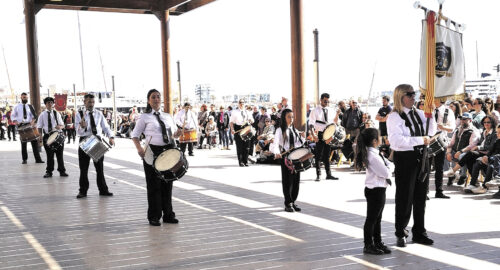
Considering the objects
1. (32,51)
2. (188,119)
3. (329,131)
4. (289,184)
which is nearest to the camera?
(289,184)

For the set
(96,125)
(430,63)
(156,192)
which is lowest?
(156,192)

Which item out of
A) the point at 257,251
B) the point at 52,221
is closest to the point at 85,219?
the point at 52,221

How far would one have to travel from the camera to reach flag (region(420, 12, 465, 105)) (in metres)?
5.28

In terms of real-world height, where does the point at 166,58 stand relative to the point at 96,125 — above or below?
above

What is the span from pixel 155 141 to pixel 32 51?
12062 millimetres

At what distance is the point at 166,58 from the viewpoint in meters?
16.4

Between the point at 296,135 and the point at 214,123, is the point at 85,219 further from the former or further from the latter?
the point at 214,123

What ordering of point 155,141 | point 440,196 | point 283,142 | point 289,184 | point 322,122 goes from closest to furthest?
point 155,141 → point 289,184 → point 283,142 → point 440,196 → point 322,122

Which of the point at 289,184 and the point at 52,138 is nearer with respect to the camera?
the point at 289,184

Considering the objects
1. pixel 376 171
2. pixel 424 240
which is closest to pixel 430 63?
pixel 376 171

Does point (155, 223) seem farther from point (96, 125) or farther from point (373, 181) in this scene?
point (96, 125)

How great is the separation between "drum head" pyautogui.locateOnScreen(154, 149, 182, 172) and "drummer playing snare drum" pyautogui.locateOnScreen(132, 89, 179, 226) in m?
0.13

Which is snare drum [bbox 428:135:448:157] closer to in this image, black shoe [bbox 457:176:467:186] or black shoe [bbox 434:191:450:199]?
black shoe [bbox 434:191:450:199]

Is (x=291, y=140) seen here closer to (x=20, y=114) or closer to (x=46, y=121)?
(x=46, y=121)
